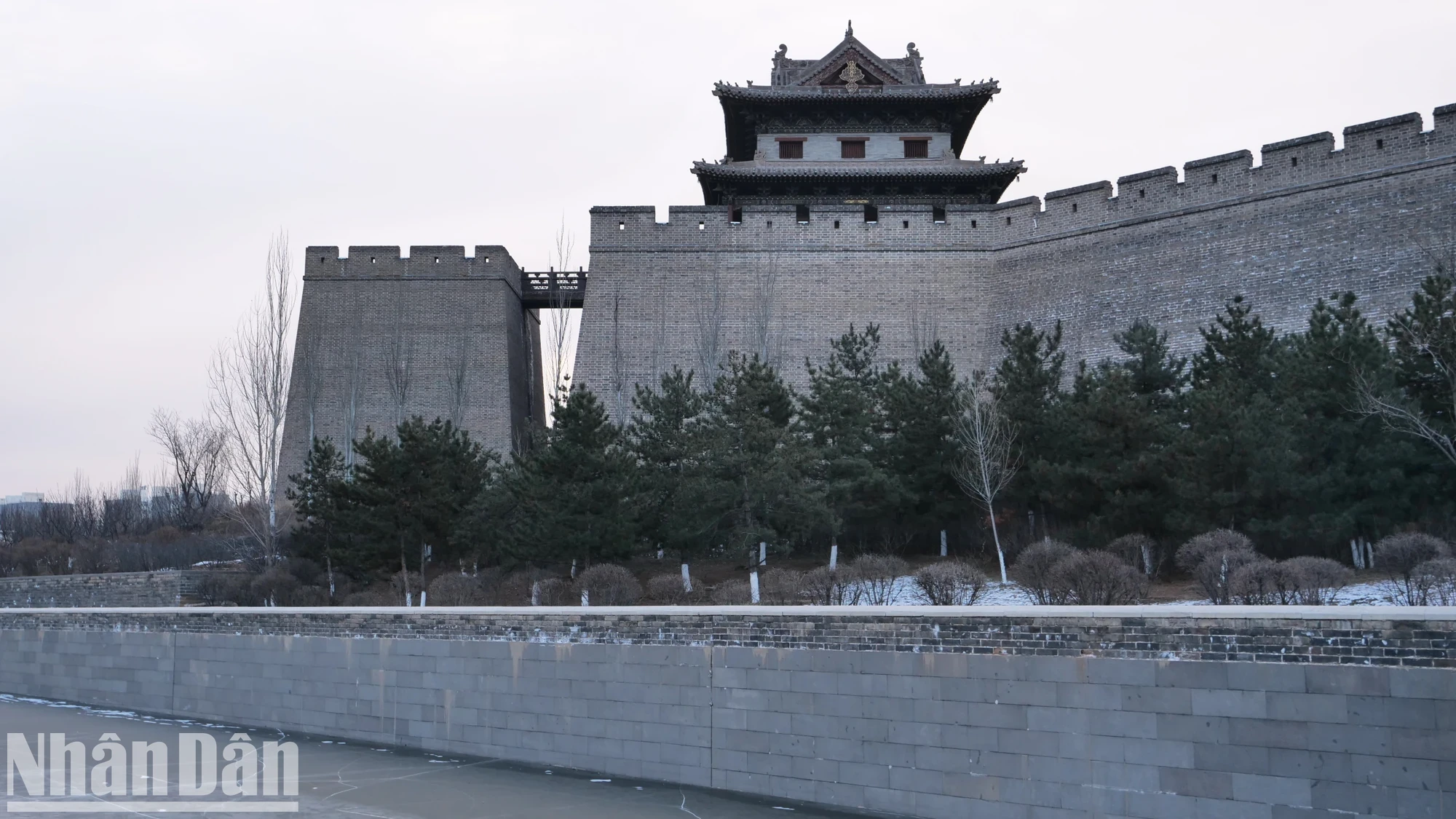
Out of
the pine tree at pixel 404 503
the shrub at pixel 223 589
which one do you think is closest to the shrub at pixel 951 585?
the pine tree at pixel 404 503

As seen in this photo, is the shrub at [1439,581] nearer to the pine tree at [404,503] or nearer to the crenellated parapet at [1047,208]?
the crenellated parapet at [1047,208]

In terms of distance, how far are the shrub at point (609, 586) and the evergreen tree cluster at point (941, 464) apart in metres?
1.04

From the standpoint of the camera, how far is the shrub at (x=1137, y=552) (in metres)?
14.3

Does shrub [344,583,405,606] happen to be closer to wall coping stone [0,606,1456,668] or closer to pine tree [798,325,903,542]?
wall coping stone [0,606,1456,668]

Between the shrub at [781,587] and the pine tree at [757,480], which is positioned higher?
the pine tree at [757,480]

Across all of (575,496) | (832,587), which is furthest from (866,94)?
(832,587)

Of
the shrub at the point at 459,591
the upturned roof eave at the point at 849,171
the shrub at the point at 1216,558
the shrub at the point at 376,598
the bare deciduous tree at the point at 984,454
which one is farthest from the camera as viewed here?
the upturned roof eave at the point at 849,171

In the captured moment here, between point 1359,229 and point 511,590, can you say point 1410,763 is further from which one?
point 1359,229

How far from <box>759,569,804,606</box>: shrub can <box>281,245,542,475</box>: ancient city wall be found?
36.5ft

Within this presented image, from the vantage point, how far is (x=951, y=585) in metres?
13.4

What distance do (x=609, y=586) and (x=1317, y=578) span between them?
8.50m

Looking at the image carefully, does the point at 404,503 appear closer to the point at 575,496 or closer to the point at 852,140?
the point at 575,496

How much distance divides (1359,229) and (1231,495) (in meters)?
8.08

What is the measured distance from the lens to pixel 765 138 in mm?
26406
